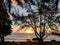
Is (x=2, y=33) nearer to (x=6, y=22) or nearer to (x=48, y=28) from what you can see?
(x=6, y=22)

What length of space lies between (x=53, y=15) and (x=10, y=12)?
3639 millimetres

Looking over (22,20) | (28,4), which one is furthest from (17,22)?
(28,4)

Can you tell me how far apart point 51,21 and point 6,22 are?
380 centimetres

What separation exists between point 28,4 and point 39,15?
1.40 meters

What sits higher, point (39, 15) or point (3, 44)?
point (39, 15)

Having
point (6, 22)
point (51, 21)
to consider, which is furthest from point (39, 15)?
point (6, 22)

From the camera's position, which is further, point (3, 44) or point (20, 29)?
point (20, 29)

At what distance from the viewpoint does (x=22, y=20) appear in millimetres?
22609

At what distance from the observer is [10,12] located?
22.1 meters

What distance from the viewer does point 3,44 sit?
21.5m

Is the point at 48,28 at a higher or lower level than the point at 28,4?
lower

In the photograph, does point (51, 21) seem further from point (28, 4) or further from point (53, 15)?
point (28, 4)

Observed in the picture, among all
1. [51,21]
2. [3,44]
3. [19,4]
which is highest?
[19,4]

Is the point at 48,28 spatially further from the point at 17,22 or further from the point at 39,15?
the point at 17,22
